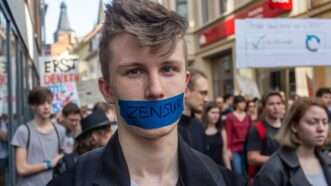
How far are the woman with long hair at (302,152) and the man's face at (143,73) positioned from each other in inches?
73.8

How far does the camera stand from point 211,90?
23594 mm

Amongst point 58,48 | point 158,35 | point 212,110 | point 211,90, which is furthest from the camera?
point 58,48

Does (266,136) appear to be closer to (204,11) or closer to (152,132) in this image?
(152,132)

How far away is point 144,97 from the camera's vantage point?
1.44 meters

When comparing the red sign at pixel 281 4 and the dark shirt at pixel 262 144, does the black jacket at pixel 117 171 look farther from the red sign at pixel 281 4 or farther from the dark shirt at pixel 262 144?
the red sign at pixel 281 4

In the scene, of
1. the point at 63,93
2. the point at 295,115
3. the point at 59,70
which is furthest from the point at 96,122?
the point at 59,70

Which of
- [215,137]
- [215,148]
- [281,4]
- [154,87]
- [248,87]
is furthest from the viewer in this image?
[281,4]

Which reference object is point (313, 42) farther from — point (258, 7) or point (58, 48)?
point (58, 48)

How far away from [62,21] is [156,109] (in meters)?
93.9

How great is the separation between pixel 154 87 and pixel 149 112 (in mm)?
65

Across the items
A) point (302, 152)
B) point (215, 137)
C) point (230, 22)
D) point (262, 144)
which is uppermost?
point (230, 22)

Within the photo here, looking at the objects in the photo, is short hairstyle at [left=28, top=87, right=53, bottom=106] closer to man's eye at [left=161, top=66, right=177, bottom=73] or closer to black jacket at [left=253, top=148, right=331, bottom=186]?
black jacket at [left=253, top=148, right=331, bottom=186]

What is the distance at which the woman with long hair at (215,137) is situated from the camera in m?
7.41

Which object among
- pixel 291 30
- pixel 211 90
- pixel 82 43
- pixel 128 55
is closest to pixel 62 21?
pixel 82 43
